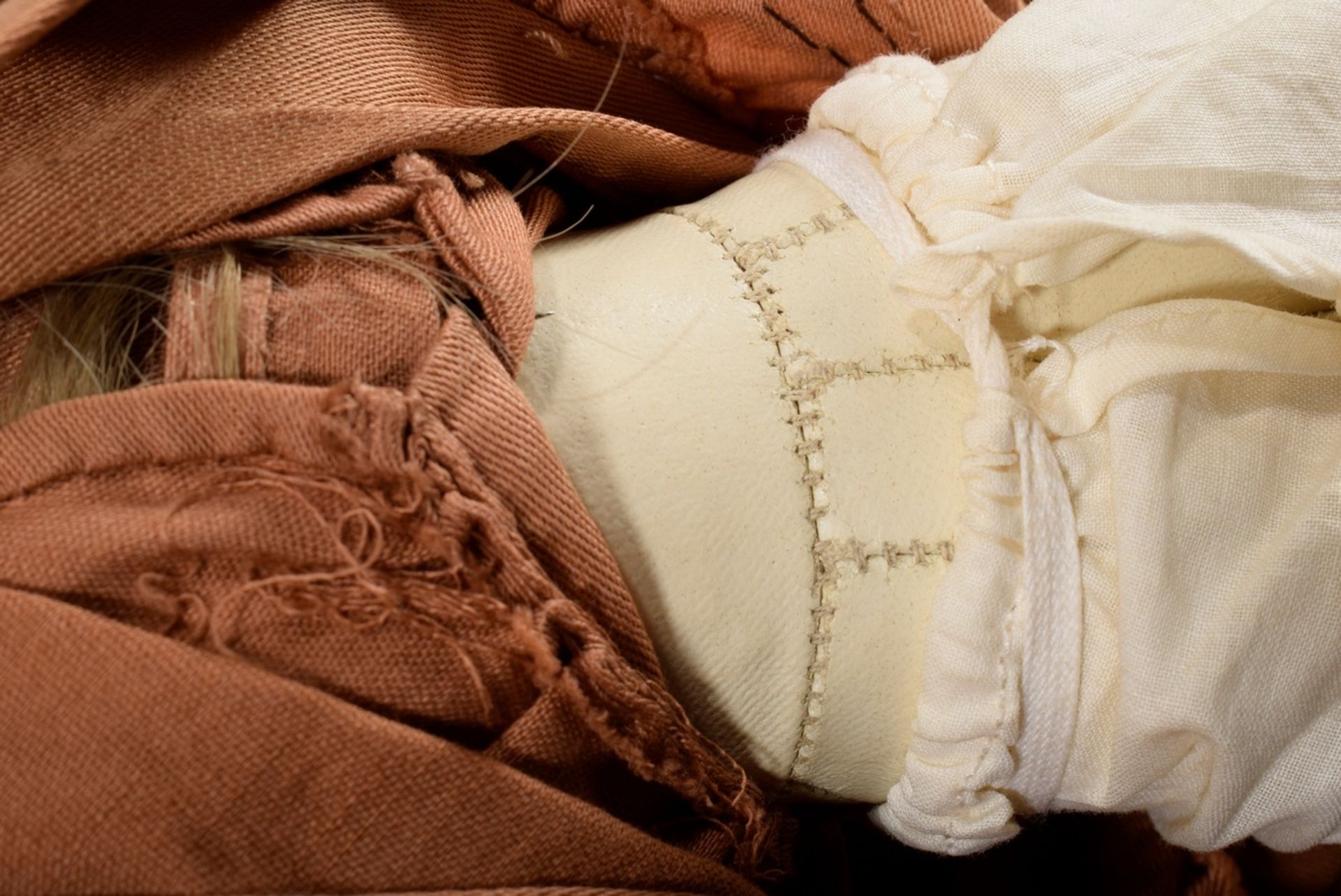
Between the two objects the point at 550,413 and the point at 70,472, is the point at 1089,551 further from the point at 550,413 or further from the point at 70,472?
the point at 70,472

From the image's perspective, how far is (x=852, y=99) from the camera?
58 centimetres

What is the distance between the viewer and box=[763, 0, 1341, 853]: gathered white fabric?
0.46 meters

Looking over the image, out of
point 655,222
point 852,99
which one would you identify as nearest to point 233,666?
point 655,222

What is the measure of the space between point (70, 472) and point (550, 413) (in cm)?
21

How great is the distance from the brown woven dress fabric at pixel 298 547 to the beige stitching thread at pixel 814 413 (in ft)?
0.22

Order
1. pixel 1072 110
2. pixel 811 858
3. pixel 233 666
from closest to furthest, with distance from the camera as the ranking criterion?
pixel 233 666, pixel 1072 110, pixel 811 858

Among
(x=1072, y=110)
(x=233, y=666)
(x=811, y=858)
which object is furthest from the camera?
(x=811, y=858)

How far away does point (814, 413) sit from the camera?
50 centimetres

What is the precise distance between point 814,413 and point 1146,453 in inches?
6.3

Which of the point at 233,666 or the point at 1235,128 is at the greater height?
the point at 1235,128

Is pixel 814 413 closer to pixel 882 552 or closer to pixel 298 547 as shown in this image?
pixel 882 552

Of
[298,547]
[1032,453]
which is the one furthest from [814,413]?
[298,547]

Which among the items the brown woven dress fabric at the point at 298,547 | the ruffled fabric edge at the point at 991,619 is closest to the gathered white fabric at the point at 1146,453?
the ruffled fabric edge at the point at 991,619

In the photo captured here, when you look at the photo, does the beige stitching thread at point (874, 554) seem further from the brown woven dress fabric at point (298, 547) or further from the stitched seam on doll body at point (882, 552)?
the brown woven dress fabric at point (298, 547)
